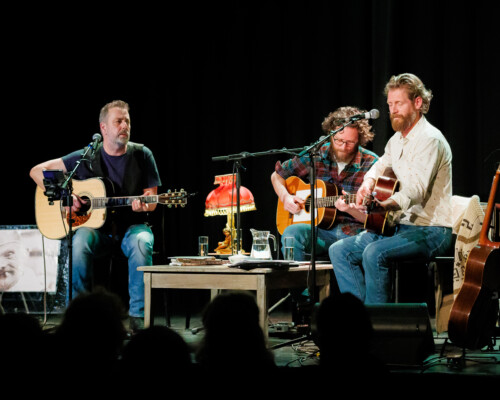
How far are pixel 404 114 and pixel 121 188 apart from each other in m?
2.24

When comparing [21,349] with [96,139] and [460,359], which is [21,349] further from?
[96,139]

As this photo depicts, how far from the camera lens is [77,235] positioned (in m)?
4.80

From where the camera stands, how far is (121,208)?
16.3ft

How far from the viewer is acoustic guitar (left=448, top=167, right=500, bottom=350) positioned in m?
3.25

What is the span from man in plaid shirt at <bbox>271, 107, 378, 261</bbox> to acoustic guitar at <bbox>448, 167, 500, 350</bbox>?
1.40 metres

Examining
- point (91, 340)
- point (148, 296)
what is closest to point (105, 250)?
point (148, 296)

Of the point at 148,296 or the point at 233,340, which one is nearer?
the point at 233,340

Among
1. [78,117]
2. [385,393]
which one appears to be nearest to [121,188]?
[78,117]

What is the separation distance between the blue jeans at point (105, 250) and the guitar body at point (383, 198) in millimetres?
1599

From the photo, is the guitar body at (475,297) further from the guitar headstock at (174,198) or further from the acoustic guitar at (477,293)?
the guitar headstock at (174,198)

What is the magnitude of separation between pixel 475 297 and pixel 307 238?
5.74ft

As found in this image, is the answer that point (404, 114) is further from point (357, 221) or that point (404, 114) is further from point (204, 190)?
point (204, 190)

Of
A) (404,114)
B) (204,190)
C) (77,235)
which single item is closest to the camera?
(404,114)

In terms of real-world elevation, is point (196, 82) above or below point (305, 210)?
above
